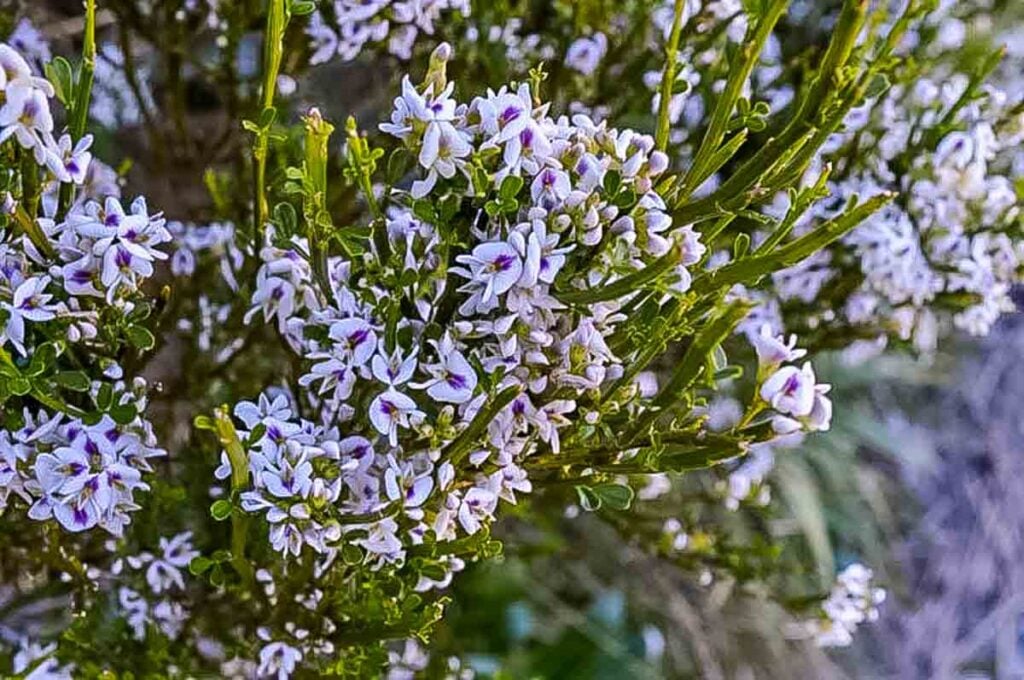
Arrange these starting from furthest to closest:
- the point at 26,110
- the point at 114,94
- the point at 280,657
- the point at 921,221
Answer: the point at 114,94, the point at 921,221, the point at 280,657, the point at 26,110

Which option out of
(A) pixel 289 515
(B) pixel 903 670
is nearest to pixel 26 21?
(A) pixel 289 515

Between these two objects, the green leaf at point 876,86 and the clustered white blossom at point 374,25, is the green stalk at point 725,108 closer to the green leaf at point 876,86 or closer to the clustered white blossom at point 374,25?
the green leaf at point 876,86

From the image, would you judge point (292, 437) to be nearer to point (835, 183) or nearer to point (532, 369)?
point (532, 369)

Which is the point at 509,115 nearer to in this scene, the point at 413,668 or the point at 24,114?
the point at 24,114

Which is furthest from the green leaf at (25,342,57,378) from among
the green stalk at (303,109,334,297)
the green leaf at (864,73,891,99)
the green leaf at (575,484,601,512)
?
the green leaf at (864,73,891,99)

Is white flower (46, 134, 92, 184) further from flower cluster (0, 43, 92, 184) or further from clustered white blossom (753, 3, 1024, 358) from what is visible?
clustered white blossom (753, 3, 1024, 358)

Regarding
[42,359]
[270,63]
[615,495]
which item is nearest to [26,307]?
[42,359]
